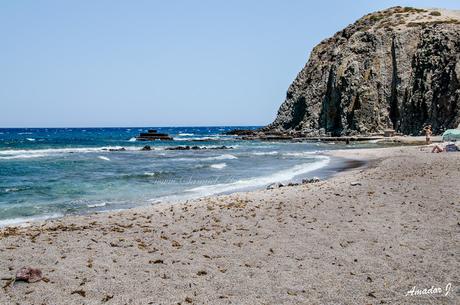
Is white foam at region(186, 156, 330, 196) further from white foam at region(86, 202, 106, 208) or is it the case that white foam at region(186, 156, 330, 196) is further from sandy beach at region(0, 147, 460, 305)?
sandy beach at region(0, 147, 460, 305)

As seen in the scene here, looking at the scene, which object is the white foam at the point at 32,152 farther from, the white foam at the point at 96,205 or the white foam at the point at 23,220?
the white foam at the point at 23,220

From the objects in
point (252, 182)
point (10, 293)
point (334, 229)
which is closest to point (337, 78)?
point (252, 182)

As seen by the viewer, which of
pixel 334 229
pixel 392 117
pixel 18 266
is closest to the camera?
pixel 18 266

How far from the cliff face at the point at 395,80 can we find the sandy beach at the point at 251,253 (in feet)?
189

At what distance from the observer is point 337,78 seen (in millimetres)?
76000

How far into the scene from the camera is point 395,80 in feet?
236

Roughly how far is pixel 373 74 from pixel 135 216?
68197mm

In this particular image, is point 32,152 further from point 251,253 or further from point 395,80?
point 395,80

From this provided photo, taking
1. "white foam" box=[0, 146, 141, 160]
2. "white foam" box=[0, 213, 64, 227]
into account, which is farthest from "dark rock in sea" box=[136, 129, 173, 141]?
"white foam" box=[0, 213, 64, 227]

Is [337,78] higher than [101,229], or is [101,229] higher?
[337,78]

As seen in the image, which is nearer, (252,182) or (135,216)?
(135,216)

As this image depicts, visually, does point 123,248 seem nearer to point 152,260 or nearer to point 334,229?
point 152,260

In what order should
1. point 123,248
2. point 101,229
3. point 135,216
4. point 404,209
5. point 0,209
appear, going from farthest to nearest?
point 0,209, point 135,216, point 404,209, point 101,229, point 123,248

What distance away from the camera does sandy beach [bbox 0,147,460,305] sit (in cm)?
670
